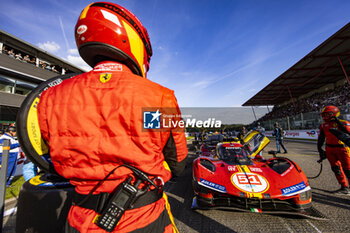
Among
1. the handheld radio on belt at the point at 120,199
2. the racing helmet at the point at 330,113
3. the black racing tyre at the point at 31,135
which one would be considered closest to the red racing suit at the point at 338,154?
the racing helmet at the point at 330,113

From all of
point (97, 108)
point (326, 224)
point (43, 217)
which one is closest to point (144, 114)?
point (97, 108)

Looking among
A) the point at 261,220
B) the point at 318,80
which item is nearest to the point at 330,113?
the point at 261,220

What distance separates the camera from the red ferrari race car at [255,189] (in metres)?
2.23

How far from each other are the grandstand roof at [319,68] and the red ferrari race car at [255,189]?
1394 centimetres

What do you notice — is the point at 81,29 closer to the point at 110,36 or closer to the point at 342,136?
the point at 110,36

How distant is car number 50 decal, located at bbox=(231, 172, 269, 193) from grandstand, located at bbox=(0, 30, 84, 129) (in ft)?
58.1

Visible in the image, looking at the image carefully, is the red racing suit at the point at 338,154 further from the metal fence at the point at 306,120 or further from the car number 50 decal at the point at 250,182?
the metal fence at the point at 306,120

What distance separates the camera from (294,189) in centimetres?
229

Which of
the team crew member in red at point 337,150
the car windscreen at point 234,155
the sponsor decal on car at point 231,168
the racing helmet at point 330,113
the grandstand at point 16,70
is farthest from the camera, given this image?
the grandstand at point 16,70

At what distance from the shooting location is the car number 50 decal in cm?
232

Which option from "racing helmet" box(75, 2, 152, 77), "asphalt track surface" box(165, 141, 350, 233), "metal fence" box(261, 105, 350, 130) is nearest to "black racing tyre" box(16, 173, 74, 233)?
"racing helmet" box(75, 2, 152, 77)

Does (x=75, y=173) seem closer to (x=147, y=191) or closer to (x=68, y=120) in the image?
→ (x=68, y=120)

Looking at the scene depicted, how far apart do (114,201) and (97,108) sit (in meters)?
0.45

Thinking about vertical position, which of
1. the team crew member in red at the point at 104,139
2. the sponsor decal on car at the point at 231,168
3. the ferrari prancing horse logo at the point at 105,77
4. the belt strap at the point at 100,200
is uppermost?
the ferrari prancing horse logo at the point at 105,77
